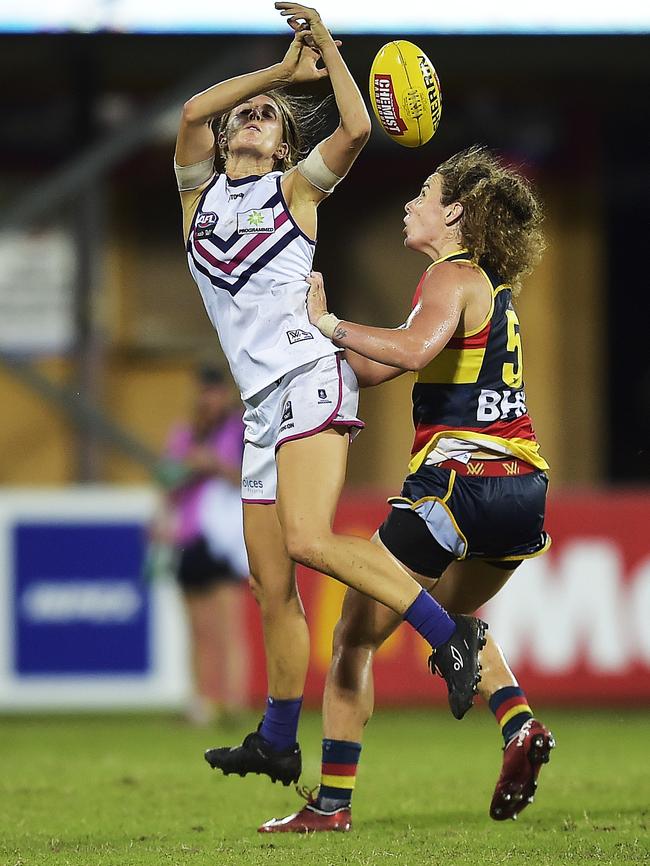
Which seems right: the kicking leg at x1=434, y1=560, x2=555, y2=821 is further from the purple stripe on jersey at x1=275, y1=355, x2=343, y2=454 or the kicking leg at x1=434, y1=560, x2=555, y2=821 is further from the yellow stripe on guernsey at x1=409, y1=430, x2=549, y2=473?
the purple stripe on jersey at x1=275, y1=355, x2=343, y2=454

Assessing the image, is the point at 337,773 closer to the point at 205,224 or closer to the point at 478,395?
the point at 478,395

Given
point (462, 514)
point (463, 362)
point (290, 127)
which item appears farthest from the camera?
point (290, 127)

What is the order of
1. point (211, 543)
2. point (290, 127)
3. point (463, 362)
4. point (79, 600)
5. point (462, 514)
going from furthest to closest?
1. point (79, 600)
2. point (211, 543)
3. point (290, 127)
4. point (463, 362)
5. point (462, 514)

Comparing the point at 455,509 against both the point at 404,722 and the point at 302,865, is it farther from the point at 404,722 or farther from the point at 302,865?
the point at 404,722

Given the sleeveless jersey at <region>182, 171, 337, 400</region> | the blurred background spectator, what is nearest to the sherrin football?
the sleeveless jersey at <region>182, 171, 337, 400</region>

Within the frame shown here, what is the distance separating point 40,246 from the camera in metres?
14.5

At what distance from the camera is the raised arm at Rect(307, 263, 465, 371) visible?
520 centimetres

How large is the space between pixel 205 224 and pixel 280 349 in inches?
20.9

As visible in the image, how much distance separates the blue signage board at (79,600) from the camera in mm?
10031

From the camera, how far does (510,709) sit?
18.0 feet

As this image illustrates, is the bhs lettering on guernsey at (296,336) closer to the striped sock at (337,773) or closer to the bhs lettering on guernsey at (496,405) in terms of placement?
the bhs lettering on guernsey at (496,405)

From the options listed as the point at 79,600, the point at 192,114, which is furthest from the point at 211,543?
the point at 192,114

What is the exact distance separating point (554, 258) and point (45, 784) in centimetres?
923

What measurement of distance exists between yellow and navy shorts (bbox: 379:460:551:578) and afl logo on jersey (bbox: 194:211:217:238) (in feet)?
3.68
